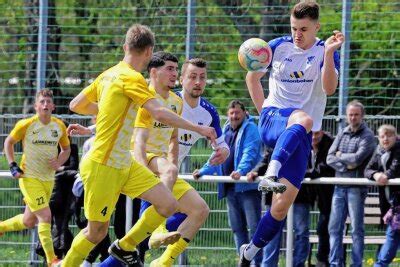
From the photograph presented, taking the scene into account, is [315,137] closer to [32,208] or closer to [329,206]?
[329,206]

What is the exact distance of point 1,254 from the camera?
620 inches

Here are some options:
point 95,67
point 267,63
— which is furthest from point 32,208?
point 267,63

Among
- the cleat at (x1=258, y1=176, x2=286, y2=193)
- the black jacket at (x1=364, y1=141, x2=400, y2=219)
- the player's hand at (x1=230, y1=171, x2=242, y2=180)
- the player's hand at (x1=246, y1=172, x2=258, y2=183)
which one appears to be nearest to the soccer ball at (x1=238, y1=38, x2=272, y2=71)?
the cleat at (x1=258, y1=176, x2=286, y2=193)

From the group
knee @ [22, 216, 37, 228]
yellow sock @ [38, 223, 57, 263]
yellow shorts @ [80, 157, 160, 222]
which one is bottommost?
yellow sock @ [38, 223, 57, 263]

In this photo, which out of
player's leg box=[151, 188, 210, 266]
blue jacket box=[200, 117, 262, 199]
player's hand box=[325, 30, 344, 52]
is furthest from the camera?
blue jacket box=[200, 117, 262, 199]

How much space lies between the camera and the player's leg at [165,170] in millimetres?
11438

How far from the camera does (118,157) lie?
10.5m

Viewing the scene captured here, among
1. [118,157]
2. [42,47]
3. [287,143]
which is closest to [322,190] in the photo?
[287,143]

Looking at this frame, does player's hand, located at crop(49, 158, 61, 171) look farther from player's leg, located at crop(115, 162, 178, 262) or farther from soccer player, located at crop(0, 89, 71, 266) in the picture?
player's leg, located at crop(115, 162, 178, 262)

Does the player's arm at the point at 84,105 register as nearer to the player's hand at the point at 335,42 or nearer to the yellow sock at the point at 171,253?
the yellow sock at the point at 171,253

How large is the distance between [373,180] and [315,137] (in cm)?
117

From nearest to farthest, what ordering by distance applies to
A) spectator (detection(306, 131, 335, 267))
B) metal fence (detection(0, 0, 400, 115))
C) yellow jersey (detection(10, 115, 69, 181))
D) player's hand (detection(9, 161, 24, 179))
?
spectator (detection(306, 131, 335, 267)) < player's hand (detection(9, 161, 24, 179)) < yellow jersey (detection(10, 115, 69, 181)) < metal fence (detection(0, 0, 400, 115))

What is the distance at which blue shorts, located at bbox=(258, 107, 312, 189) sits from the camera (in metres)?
11.0

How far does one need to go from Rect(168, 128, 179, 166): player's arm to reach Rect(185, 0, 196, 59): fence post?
14.1 feet
